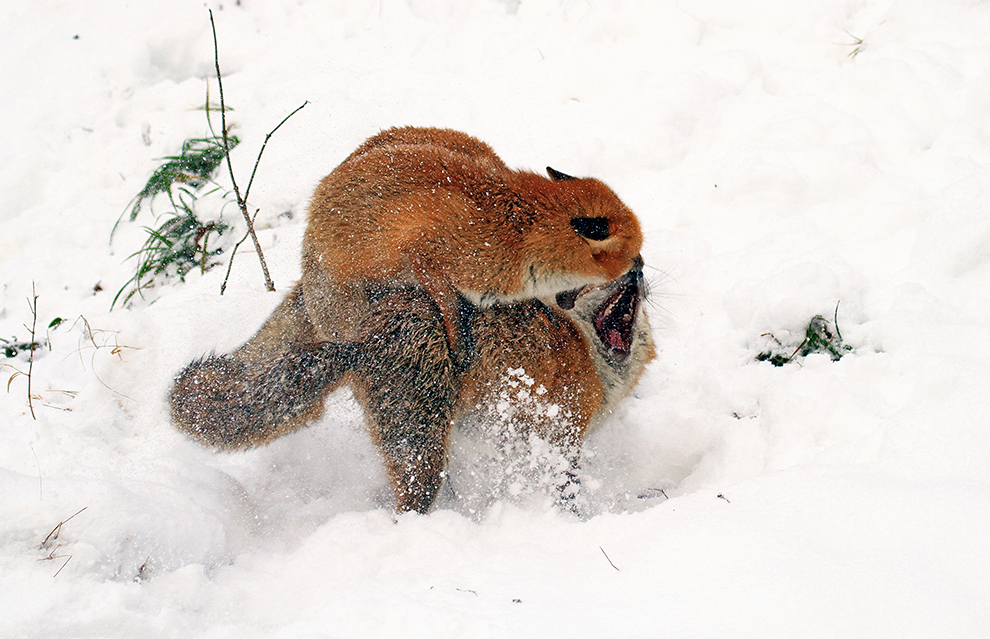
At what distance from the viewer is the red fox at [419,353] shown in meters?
3.22

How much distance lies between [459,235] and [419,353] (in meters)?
0.58

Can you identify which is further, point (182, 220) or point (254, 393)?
point (182, 220)

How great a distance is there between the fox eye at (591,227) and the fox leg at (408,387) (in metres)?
0.77

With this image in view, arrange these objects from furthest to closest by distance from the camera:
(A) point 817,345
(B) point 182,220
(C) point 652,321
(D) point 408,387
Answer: (B) point 182,220, (C) point 652,321, (A) point 817,345, (D) point 408,387

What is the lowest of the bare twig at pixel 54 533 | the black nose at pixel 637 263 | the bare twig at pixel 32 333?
the bare twig at pixel 32 333

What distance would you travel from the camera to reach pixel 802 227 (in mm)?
4203

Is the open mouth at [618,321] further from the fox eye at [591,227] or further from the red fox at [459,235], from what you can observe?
the fox eye at [591,227]

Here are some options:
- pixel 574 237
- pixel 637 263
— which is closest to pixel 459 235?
pixel 574 237

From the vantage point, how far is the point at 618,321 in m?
3.69

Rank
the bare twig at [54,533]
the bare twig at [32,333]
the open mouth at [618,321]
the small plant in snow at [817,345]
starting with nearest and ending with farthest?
the bare twig at [54,533] < the small plant in snow at [817,345] < the open mouth at [618,321] < the bare twig at [32,333]

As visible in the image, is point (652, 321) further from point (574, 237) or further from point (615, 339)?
point (574, 237)

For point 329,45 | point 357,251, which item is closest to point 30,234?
point 329,45

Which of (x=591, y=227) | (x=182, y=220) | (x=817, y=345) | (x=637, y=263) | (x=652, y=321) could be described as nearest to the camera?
(x=591, y=227)

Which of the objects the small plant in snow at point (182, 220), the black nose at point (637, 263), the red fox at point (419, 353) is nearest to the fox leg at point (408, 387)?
the red fox at point (419, 353)
